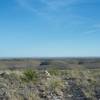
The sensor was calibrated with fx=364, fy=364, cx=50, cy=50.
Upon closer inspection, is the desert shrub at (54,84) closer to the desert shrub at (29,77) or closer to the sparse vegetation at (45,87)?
the sparse vegetation at (45,87)

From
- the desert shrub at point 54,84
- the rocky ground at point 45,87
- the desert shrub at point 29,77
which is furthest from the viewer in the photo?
the desert shrub at point 29,77

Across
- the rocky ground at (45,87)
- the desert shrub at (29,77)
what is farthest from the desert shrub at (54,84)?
the desert shrub at (29,77)

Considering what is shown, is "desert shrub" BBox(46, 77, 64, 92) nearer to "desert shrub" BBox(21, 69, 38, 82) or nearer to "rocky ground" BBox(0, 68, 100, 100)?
"rocky ground" BBox(0, 68, 100, 100)

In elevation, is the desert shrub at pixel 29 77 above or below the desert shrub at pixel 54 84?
above

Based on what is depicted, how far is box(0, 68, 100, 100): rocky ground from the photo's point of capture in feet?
63.9

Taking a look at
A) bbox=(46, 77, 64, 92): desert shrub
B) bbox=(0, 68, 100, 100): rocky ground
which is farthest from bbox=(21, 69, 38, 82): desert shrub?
bbox=(46, 77, 64, 92): desert shrub

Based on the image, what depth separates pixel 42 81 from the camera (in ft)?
72.6

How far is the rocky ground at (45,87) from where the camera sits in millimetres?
19469

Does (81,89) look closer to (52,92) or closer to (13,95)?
(52,92)

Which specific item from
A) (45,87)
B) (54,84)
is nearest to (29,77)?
(45,87)

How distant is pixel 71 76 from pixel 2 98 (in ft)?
24.7

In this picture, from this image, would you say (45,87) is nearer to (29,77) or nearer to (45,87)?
(45,87)

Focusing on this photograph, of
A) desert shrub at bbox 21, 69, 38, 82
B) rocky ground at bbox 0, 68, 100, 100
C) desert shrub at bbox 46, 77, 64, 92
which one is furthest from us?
desert shrub at bbox 21, 69, 38, 82

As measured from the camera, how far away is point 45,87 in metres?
21.1
